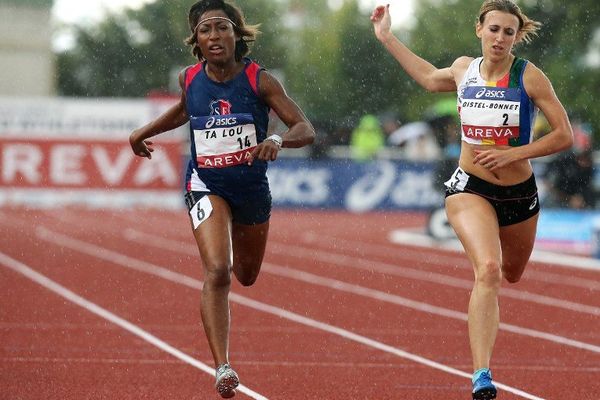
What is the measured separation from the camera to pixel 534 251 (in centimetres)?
1994

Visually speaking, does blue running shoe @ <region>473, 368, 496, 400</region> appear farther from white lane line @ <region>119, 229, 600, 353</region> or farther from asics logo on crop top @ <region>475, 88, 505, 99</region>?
white lane line @ <region>119, 229, 600, 353</region>

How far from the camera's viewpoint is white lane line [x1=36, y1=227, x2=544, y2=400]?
→ 9133 mm

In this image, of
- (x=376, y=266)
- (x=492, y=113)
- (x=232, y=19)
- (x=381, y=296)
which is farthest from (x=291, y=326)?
(x=376, y=266)

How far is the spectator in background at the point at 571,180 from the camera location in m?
21.6

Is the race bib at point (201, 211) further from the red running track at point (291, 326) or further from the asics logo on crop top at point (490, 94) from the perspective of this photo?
the asics logo on crop top at point (490, 94)

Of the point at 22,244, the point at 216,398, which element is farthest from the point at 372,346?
the point at 22,244

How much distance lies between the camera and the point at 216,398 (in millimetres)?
7660

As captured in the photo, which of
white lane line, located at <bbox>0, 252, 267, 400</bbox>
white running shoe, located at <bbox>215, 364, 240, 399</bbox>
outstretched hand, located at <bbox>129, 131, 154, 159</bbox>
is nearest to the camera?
white running shoe, located at <bbox>215, 364, 240, 399</bbox>

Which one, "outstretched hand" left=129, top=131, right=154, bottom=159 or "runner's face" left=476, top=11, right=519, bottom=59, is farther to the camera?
"outstretched hand" left=129, top=131, right=154, bottom=159

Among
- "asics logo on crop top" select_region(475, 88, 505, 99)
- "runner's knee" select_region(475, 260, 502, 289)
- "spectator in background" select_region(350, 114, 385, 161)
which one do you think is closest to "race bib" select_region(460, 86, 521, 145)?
"asics logo on crop top" select_region(475, 88, 505, 99)

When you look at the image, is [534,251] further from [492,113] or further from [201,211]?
[201,211]

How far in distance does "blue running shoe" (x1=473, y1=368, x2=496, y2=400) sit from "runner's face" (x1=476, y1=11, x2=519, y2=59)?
1.61 metres

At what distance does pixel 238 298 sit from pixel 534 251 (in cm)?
750

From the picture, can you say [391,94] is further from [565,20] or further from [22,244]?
[22,244]
